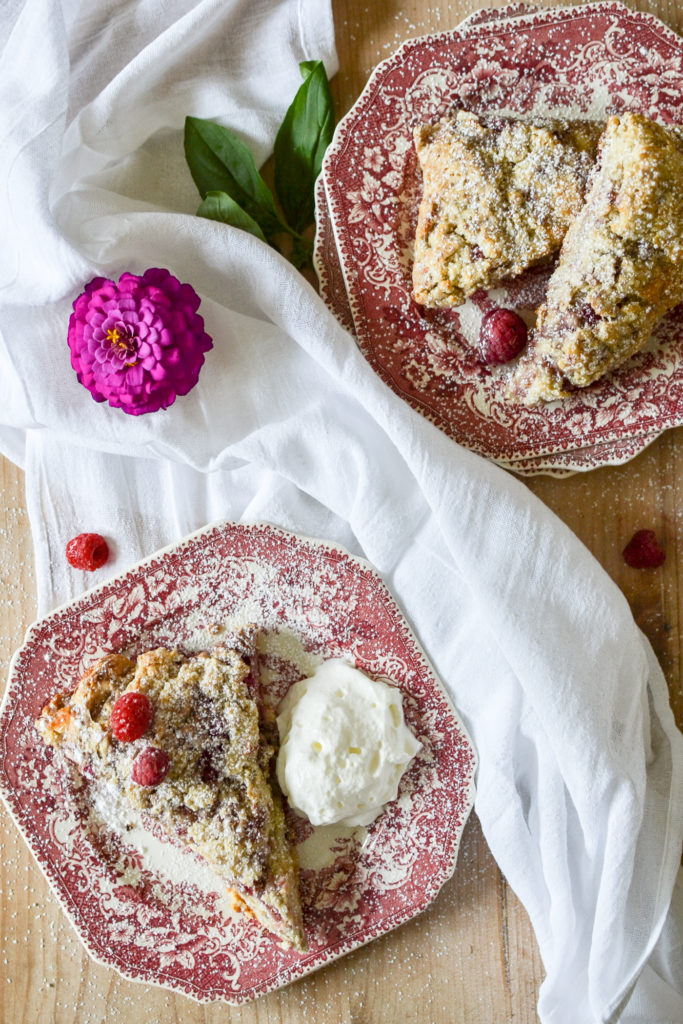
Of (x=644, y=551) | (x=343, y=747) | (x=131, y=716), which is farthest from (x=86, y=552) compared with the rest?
(x=644, y=551)

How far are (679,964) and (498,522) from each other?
1.12m

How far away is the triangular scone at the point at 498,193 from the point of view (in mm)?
1749

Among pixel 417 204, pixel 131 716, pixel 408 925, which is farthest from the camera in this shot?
pixel 408 925

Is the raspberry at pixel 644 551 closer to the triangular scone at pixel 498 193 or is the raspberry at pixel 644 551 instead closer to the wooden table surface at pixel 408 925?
the wooden table surface at pixel 408 925

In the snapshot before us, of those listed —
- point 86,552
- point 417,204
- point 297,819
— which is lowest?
point 297,819

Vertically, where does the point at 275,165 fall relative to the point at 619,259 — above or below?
above

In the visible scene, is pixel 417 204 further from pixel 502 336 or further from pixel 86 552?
pixel 86 552

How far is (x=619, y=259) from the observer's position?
1.69 m

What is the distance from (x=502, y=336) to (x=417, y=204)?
368 mm

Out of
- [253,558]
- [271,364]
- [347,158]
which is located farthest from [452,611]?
[347,158]

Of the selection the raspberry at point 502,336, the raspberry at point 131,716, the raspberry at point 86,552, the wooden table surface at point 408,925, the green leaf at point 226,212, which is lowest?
the wooden table surface at point 408,925

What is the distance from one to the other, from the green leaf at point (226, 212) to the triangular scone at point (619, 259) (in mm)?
699

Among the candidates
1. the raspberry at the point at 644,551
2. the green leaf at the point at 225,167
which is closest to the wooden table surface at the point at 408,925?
the raspberry at the point at 644,551

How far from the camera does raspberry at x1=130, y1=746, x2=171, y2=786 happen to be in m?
1.78
